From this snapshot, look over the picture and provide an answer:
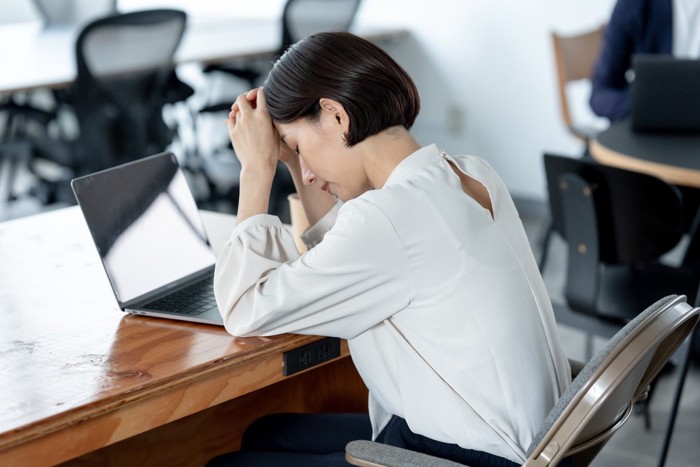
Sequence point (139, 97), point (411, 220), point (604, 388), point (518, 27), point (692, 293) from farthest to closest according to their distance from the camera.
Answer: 1. point (518, 27)
2. point (139, 97)
3. point (692, 293)
4. point (411, 220)
5. point (604, 388)

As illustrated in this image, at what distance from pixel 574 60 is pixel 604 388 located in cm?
275

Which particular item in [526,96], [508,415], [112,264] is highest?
[112,264]

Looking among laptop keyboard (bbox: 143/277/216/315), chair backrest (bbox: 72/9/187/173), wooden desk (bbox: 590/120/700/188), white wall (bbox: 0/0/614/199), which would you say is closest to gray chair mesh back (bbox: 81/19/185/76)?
chair backrest (bbox: 72/9/187/173)

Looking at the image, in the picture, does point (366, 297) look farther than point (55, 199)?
No

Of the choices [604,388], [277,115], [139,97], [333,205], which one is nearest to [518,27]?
[139,97]

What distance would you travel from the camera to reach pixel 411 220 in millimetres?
1222

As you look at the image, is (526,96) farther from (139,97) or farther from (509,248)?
(509,248)

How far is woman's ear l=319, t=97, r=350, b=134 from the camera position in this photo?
128 cm

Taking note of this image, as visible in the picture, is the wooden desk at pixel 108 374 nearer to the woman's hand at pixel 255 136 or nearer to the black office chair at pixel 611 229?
the woman's hand at pixel 255 136

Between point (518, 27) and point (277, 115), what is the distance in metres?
3.05

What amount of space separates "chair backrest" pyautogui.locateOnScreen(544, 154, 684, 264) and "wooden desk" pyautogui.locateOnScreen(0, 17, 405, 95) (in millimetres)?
2016

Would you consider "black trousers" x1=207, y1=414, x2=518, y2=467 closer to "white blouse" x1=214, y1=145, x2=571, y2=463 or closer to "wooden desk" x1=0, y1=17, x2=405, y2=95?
"white blouse" x1=214, y1=145, x2=571, y2=463

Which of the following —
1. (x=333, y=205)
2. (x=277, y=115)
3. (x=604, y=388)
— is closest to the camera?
(x=604, y=388)

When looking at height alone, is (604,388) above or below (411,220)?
below
